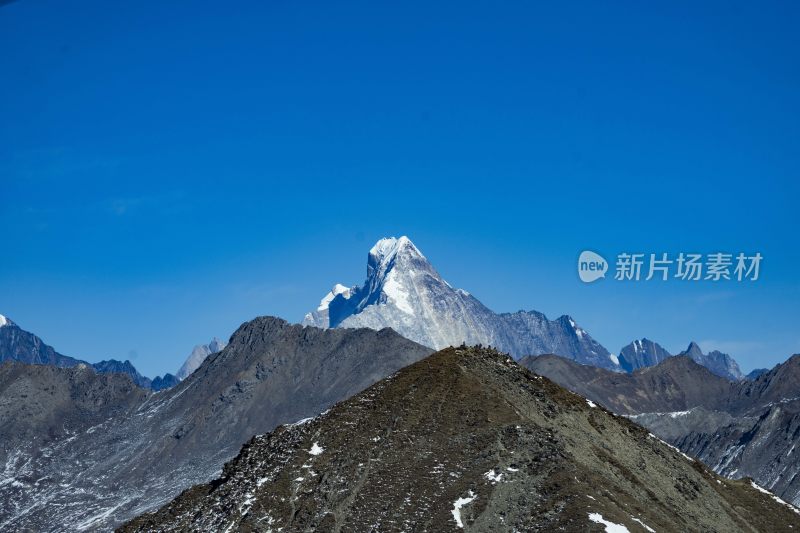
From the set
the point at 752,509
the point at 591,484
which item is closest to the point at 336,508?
the point at 591,484

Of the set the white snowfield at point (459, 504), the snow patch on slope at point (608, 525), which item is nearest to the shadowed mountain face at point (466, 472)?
the white snowfield at point (459, 504)

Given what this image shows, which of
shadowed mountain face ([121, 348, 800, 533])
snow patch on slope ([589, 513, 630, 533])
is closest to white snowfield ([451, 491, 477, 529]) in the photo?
shadowed mountain face ([121, 348, 800, 533])

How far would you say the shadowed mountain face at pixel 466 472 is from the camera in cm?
13100

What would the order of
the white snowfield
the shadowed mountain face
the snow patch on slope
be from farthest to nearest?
the shadowed mountain face, the white snowfield, the snow patch on slope

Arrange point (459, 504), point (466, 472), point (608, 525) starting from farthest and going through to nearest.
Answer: point (466, 472), point (459, 504), point (608, 525)

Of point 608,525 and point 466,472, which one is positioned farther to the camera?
point 466,472

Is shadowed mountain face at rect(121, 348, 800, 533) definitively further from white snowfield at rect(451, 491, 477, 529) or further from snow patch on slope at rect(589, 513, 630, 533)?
snow patch on slope at rect(589, 513, 630, 533)

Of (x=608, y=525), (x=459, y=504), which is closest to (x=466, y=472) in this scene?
(x=459, y=504)

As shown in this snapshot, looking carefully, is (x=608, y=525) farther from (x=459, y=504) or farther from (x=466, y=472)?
(x=466, y=472)

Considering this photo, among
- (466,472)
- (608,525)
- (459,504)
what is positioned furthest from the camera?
(466,472)

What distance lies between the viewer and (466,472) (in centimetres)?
13825

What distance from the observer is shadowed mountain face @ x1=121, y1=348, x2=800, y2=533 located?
131000mm

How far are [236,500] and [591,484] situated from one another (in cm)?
4402

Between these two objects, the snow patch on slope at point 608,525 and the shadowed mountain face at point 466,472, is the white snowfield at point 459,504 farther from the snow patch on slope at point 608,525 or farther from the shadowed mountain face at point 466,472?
the snow patch on slope at point 608,525
